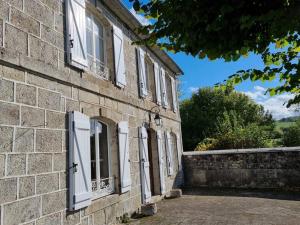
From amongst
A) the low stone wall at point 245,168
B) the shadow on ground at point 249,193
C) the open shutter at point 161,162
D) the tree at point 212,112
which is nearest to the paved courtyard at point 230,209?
Answer: the shadow on ground at point 249,193

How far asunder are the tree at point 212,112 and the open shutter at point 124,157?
18.9 m

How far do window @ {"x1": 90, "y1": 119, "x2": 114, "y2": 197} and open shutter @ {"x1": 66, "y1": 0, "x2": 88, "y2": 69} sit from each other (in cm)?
134

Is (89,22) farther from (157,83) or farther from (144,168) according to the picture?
(157,83)

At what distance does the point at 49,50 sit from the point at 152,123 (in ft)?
15.2

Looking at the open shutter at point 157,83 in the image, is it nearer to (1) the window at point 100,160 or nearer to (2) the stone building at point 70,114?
(2) the stone building at point 70,114

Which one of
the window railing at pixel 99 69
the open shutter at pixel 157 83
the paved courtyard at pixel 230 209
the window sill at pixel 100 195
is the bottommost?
the paved courtyard at pixel 230 209

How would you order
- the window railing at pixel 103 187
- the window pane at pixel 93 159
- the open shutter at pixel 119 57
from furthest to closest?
the open shutter at pixel 119 57 → the window pane at pixel 93 159 → the window railing at pixel 103 187

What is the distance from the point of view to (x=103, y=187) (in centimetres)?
566

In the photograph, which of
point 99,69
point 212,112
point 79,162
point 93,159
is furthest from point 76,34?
point 212,112

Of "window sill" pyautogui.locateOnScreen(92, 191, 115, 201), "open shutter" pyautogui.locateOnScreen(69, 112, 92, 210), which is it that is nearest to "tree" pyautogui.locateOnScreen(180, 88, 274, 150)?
"window sill" pyautogui.locateOnScreen(92, 191, 115, 201)

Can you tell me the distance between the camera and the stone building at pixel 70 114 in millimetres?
3562

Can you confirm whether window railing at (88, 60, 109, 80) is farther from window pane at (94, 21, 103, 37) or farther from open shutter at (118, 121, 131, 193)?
open shutter at (118, 121, 131, 193)

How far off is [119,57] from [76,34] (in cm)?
185

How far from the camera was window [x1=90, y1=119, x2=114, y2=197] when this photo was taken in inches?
216
